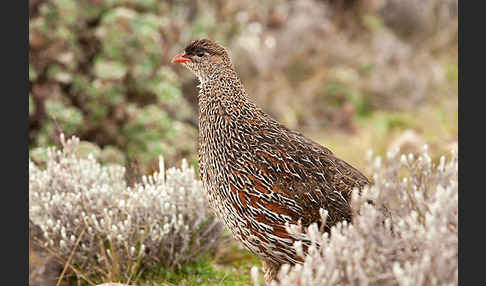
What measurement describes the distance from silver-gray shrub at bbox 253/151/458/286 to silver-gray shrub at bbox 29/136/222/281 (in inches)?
65.2

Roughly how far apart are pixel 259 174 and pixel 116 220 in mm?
1275

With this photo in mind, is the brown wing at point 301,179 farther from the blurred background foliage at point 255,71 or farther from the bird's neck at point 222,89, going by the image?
the blurred background foliage at point 255,71

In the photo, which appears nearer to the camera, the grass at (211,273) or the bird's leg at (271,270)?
the bird's leg at (271,270)

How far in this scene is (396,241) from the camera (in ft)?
8.14

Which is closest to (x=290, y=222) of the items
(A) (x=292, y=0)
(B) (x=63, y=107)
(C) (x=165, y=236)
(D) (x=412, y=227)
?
(D) (x=412, y=227)

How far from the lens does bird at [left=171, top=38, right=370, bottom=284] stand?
3.19 metres

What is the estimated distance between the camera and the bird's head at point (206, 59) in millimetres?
3654

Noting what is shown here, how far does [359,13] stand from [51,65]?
6.12 metres

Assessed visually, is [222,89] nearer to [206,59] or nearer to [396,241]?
[206,59]

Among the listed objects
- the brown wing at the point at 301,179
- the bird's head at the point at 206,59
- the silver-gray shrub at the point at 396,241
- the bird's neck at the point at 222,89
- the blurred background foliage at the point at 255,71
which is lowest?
the silver-gray shrub at the point at 396,241

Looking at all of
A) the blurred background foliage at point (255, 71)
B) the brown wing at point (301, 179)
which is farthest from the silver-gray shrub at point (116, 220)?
the brown wing at point (301, 179)

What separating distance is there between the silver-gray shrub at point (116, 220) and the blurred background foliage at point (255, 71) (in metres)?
0.52

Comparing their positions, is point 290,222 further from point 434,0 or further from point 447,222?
point 434,0

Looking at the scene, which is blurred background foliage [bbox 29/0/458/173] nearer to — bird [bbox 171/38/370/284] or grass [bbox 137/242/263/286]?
grass [bbox 137/242/263/286]
